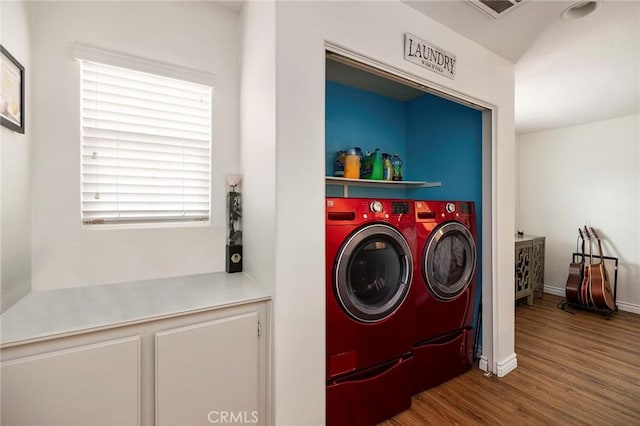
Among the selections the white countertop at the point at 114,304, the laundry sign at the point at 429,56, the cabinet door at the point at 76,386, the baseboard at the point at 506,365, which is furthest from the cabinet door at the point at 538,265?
the cabinet door at the point at 76,386

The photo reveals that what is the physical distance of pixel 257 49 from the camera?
153 cm

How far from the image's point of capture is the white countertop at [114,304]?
100 cm

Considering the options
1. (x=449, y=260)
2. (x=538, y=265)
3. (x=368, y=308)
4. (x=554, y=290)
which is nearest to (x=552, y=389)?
(x=449, y=260)

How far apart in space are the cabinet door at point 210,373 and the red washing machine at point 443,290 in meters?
1.15

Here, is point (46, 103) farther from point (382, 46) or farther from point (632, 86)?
point (632, 86)

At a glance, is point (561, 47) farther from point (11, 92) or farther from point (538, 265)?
point (11, 92)

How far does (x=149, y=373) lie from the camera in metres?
1.14

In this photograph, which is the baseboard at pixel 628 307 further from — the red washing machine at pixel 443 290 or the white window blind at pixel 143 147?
the white window blind at pixel 143 147

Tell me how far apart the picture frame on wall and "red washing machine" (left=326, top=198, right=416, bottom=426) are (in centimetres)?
140

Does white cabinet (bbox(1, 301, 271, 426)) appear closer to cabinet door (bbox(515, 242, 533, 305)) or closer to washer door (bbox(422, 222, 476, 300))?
washer door (bbox(422, 222, 476, 300))

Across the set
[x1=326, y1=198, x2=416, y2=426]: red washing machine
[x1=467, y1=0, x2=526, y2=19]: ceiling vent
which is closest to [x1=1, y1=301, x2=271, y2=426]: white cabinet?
[x1=326, y1=198, x2=416, y2=426]: red washing machine

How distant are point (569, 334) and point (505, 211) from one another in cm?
178

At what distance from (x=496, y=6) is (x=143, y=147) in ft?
7.41

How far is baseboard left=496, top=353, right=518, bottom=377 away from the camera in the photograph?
215cm
